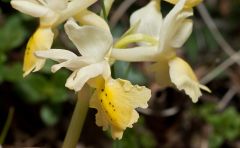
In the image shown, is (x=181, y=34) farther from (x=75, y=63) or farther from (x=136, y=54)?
(x=75, y=63)

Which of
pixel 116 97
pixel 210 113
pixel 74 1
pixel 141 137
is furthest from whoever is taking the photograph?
pixel 210 113

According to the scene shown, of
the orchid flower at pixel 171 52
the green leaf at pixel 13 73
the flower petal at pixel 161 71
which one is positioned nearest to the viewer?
the orchid flower at pixel 171 52

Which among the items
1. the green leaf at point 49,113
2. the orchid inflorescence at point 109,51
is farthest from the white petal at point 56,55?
the green leaf at point 49,113

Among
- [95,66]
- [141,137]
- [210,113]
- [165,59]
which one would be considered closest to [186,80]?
[165,59]

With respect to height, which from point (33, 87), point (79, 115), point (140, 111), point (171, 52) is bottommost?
point (140, 111)

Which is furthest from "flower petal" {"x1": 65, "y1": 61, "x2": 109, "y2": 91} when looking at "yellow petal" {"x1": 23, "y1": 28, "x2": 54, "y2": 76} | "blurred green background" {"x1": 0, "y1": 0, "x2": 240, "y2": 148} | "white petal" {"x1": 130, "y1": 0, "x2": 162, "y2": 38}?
"blurred green background" {"x1": 0, "y1": 0, "x2": 240, "y2": 148}

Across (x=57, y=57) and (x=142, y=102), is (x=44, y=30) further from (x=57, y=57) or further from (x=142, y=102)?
(x=142, y=102)

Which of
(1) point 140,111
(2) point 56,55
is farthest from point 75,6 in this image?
(1) point 140,111

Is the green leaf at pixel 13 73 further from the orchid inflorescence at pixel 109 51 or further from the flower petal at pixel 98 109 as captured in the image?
the flower petal at pixel 98 109
